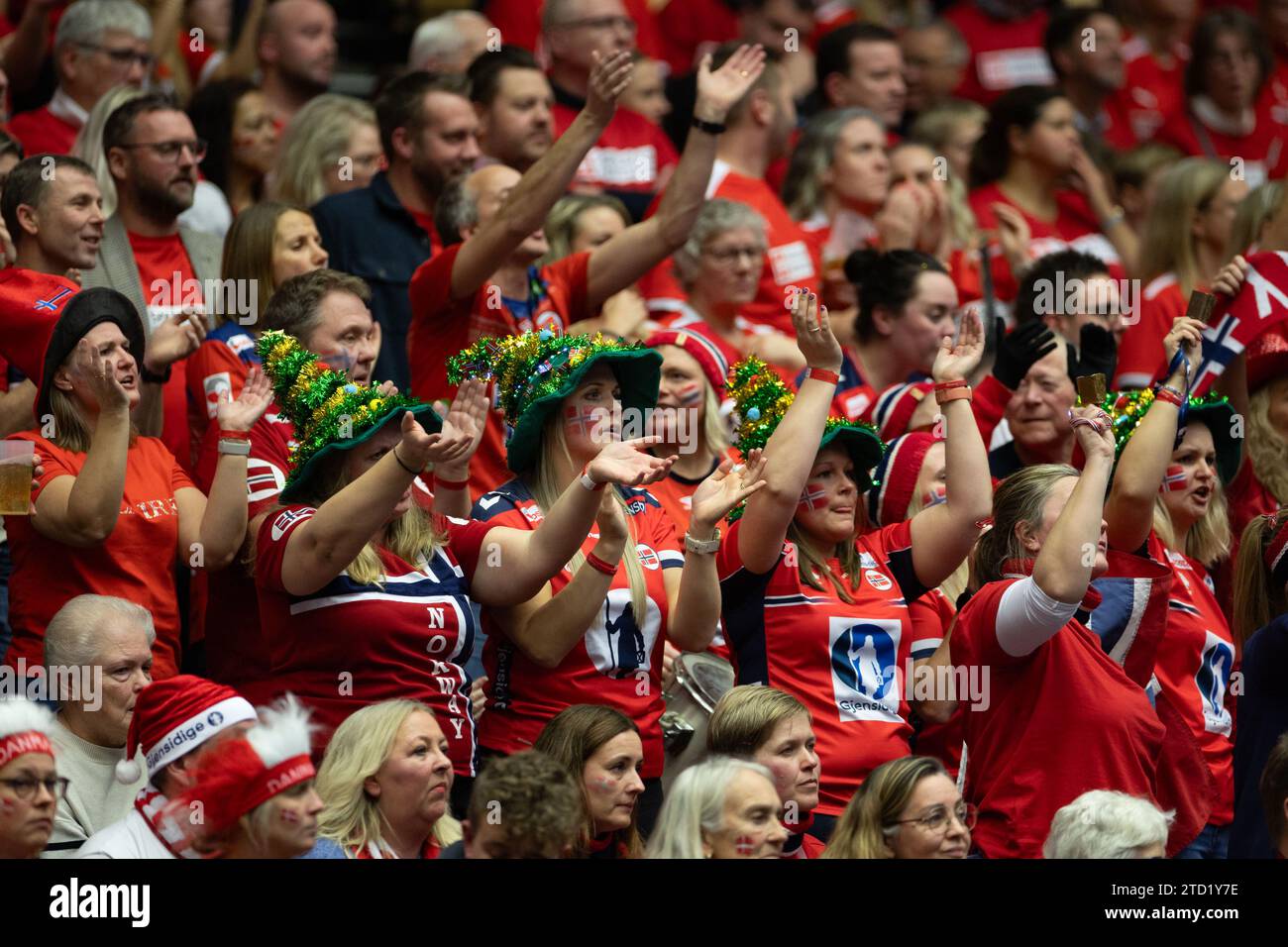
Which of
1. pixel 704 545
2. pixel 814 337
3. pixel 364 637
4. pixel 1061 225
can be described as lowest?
pixel 364 637

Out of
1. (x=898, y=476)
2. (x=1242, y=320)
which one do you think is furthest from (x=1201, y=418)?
(x=898, y=476)

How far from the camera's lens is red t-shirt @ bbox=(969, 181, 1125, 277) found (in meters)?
10.1

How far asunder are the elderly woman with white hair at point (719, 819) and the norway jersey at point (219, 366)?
7.68 feet

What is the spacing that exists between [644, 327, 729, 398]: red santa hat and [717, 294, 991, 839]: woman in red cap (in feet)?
3.35

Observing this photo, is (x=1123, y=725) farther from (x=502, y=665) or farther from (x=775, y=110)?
(x=775, y=110)

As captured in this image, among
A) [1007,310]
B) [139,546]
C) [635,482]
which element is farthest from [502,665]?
[1007,310]

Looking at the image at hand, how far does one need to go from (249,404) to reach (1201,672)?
3.12m

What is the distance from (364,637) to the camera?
5793mm

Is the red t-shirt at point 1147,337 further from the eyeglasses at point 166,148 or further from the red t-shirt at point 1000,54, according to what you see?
the eyeglasses at point 166,148

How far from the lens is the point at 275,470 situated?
256 inches

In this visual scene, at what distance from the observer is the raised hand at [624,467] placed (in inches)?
219

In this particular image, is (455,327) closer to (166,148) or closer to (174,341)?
(174,341)

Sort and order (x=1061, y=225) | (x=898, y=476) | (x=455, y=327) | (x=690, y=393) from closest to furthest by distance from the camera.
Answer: (x=898, y=476) → (x=690, y=393) → (x=455, y=327) → (x=1061, y=225)
